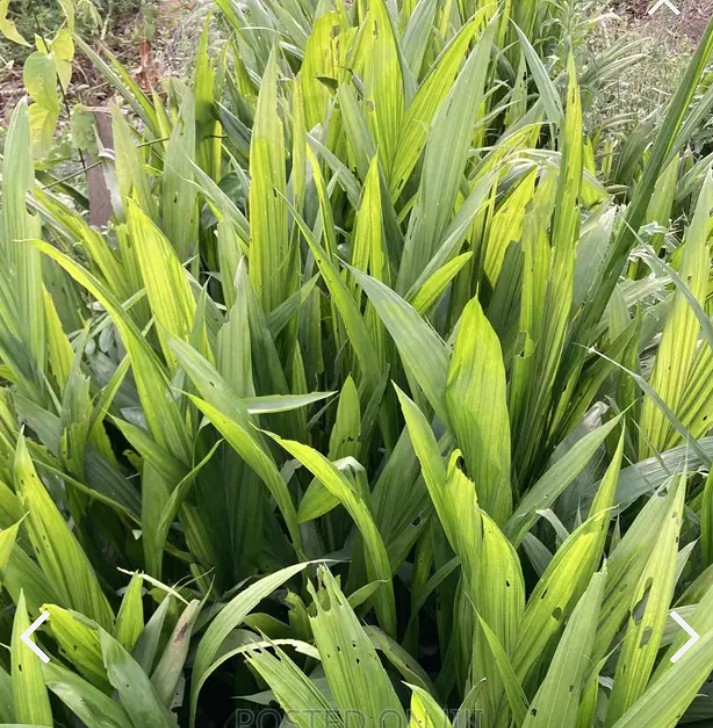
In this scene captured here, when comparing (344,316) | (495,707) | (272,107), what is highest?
(272,107)

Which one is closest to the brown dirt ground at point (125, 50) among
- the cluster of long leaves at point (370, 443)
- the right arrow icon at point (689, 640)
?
the cluster of long leaves at point (370, 443)

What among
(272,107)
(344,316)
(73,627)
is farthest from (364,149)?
(73,627)

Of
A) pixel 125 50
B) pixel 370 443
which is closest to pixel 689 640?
pixel 370 443

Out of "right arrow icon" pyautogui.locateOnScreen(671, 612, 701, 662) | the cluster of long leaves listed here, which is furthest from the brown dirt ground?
"right arrow icon" pyautogui.locateOnScreen(671, 612, 701, 662)

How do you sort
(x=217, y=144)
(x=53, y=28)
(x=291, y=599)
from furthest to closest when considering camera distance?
(x=53, y=28), (x=217, y=144), (x=291, y=599)

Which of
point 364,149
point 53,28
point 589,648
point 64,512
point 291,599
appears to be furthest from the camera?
point 53,28

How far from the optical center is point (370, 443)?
751 mm

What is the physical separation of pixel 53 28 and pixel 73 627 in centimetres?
284

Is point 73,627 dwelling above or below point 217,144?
below

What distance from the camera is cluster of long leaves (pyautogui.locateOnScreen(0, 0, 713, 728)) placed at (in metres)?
0.50

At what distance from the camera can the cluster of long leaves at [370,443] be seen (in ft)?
1.65

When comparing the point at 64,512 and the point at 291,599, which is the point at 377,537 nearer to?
the point at 291,599

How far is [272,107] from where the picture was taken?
759 millimetres

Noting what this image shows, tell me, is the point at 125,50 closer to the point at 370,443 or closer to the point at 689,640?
the point at 370,443
